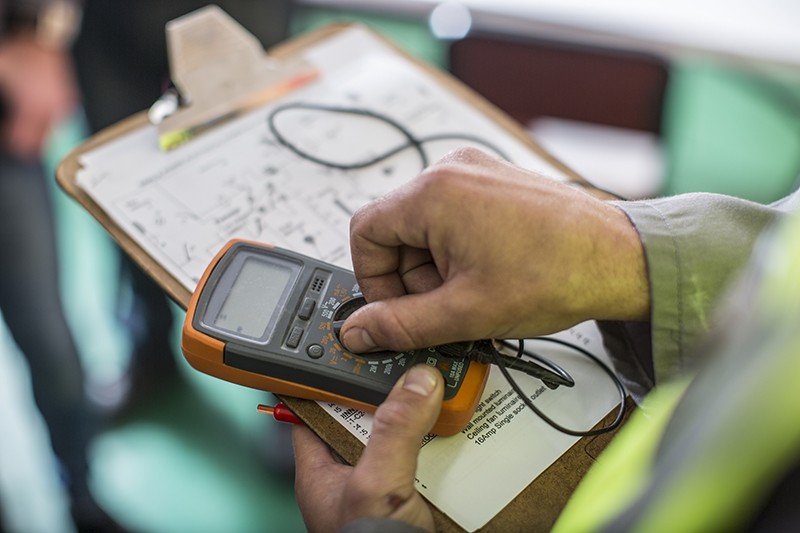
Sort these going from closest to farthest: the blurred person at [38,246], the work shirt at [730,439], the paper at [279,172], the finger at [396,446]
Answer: the work shirt at [730,439]
the finger at [396,446]
the paper at [279,172]
the blurred person at [38,246]

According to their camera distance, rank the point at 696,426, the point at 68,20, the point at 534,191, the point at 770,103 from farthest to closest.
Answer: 1. the point at 770,103
2. the point at 68,20
3. the point at 534,191
4. the point at 696,426

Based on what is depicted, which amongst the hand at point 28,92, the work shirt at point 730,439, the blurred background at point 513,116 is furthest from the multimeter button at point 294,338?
the hand at point 28,92

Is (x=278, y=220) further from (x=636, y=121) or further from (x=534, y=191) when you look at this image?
(x=636, y=121)

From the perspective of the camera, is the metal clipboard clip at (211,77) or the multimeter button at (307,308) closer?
the multimeter button at (307,308)

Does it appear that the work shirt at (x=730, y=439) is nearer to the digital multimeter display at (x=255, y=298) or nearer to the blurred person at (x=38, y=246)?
the digital multimeter display at (x=255, y=298)

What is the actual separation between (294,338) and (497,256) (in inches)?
6.9

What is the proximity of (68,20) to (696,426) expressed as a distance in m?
1.27

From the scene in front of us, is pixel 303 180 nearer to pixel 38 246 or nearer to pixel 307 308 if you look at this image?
pixel 307 308

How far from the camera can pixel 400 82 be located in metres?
0.85

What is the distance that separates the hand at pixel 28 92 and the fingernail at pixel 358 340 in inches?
37.2

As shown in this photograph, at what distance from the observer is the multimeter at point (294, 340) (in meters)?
0.58

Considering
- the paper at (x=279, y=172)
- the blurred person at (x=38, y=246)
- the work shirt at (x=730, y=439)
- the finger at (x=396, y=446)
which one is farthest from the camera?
the blurred person at (x=38, y=246)

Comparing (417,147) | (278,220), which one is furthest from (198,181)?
(417,147)

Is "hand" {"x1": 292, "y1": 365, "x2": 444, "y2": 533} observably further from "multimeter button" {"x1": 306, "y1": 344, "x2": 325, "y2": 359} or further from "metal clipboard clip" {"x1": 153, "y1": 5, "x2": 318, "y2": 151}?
"metal clipboard clip" {"x1": 153, "y1": 5, "x2": 318, "y2": 151}
